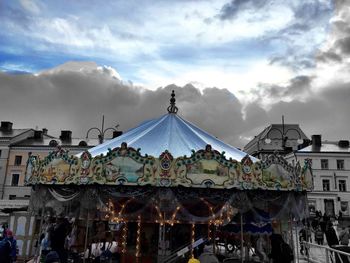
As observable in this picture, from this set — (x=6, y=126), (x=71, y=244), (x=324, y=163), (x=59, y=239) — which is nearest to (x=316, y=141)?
(x=324, y=163)

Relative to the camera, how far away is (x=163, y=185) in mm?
10172

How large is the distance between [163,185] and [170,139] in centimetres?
246

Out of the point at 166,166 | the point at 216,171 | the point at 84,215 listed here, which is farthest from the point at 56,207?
the point at 216,171

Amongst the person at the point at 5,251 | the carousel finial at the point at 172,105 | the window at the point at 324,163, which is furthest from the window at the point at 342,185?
the person at the point at 5,251

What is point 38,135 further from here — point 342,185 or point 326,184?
point 342,185

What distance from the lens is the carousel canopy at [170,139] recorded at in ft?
38.3

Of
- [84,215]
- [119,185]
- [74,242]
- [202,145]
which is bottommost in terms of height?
[74,242]

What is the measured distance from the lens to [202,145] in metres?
12.3

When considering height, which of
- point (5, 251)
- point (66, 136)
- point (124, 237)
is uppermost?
point (66, 136)

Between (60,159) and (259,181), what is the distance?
586 cm

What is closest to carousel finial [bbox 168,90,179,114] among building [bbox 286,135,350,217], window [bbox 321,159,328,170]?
building [bbox 286,135,350,217]

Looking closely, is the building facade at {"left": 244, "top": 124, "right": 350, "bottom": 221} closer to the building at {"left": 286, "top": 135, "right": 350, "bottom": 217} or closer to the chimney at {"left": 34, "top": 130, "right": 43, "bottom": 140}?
the building at {"left": 286, "top": 135, "right": 350, "bottom": 217}

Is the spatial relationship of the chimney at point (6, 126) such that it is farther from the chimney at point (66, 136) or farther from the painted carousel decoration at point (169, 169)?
the painted carousel decoration at point (169, 169)

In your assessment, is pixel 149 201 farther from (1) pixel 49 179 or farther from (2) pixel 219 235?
(2) pixel 219 235
